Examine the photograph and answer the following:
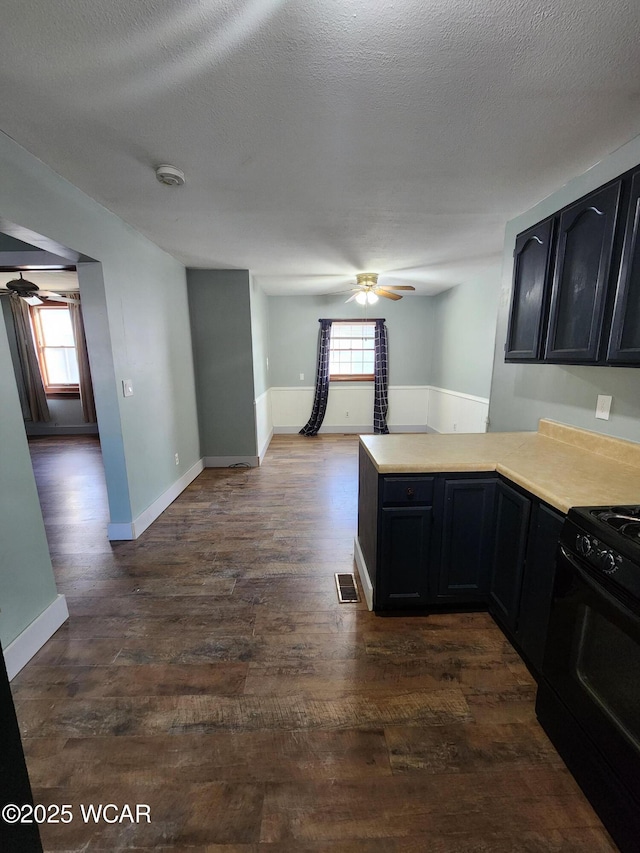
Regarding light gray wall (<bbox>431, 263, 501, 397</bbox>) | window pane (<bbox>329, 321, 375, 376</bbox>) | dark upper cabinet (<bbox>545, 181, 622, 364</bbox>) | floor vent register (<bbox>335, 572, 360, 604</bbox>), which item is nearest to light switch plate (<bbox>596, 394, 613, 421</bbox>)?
dark upper cabinet (<bbox>545, 181, 622, 364</bbox>)

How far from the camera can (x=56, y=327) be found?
6188 mm

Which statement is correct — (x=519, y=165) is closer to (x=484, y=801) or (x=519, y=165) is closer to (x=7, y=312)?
(x=484, y=801)

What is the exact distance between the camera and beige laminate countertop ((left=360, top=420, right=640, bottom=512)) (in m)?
1.40

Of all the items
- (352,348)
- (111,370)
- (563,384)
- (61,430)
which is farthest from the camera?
(61,430)

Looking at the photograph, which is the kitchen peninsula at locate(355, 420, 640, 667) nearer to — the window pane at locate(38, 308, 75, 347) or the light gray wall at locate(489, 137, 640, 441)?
the light gray wall at locate(489, 137, 640, 441)

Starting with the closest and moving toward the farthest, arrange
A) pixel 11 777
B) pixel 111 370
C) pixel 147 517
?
pixel 11 777 < pixel 111 370 < pixel 147 517

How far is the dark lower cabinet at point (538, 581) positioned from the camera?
1.37m

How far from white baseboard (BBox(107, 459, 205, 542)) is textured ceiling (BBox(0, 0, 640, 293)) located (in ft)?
7.73

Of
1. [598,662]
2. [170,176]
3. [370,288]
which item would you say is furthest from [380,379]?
[598,662]

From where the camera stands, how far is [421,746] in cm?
126

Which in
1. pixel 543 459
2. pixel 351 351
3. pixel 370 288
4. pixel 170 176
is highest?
pixel 170 176

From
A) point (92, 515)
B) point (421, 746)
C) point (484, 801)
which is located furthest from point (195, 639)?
point (92, 515)

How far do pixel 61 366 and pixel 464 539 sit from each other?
295 inches

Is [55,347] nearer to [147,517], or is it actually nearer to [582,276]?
[147,517]
